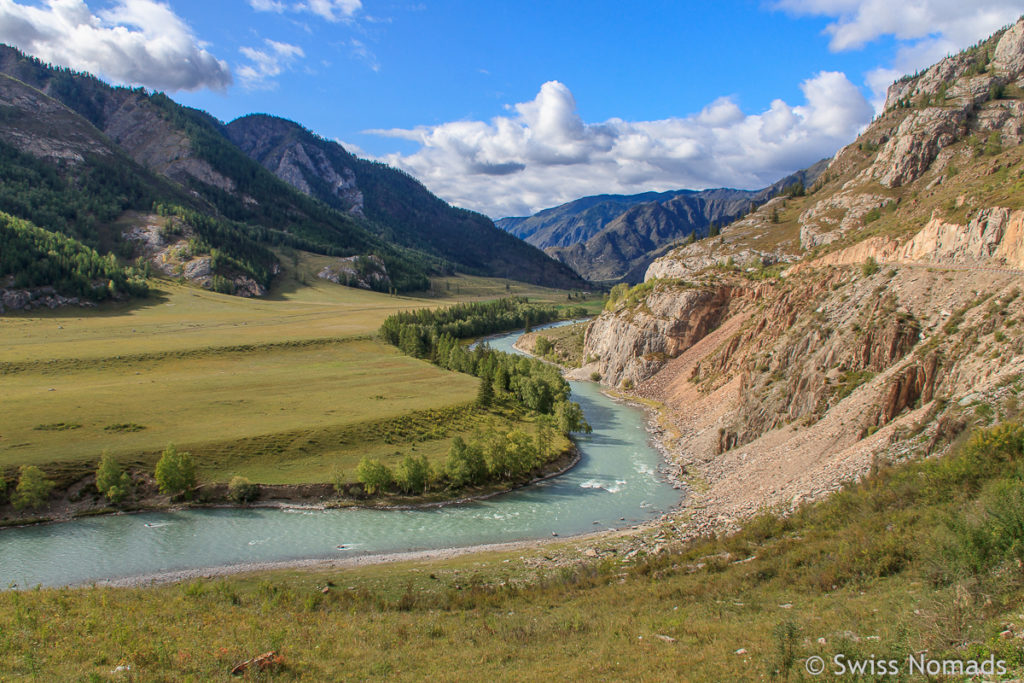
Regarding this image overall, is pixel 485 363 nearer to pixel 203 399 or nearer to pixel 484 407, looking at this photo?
pixel 484 407

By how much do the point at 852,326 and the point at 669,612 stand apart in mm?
43953

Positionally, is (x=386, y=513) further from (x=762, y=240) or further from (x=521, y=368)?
(x=762, y=240)

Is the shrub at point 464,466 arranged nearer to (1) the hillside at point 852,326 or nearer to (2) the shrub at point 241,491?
(2) the shrub at point 241,491

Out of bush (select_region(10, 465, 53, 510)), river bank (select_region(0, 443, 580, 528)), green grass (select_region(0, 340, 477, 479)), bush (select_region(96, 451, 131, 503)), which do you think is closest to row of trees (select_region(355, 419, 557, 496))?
river bank (select_region(0, 443, 580, 528))

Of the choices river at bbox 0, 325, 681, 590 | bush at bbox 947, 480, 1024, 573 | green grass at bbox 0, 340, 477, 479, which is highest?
bush at bbox 947, 480, 1024, 573

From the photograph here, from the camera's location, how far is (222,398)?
2864 inches

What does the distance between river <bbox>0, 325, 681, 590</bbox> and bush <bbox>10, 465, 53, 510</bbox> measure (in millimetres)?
2396

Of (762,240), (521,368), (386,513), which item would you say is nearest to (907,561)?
(386,513)

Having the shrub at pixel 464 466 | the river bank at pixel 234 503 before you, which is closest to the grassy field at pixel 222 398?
the river bank at pixel 234 503

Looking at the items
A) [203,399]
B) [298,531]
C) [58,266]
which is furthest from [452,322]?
[298,531]

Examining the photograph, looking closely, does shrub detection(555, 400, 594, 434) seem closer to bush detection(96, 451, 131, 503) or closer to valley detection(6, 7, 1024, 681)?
valley detection(6, 7, 1024, 681)

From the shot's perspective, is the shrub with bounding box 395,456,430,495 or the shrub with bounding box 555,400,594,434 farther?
the shrub with bounding box 555,400,594,434

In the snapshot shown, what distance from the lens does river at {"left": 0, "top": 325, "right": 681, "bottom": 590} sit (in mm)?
38688

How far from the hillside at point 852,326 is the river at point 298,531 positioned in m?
8.84
